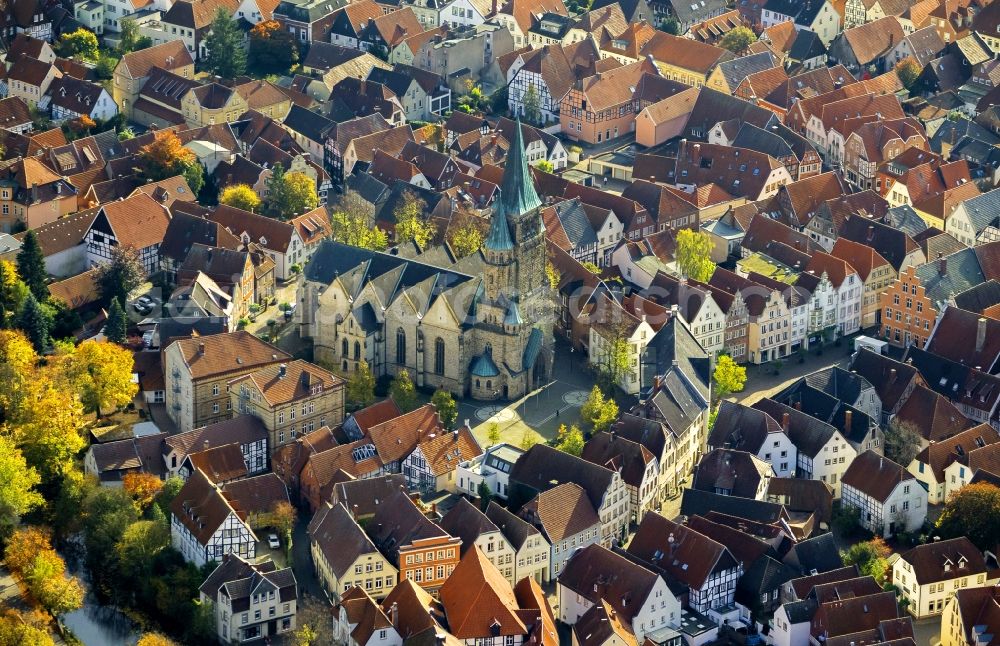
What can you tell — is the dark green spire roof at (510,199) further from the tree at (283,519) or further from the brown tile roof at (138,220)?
the brown tile roof at (138,220)

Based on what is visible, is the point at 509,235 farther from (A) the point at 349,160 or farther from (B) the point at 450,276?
(A) the point at 349,160

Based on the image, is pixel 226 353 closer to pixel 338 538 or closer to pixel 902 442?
pixel 338 538

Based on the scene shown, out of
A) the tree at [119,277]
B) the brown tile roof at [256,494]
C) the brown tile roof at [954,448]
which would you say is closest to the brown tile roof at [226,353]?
the brown tile roof at [256,494]

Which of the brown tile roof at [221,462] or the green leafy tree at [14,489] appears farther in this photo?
the brown tile roof at [221,462]

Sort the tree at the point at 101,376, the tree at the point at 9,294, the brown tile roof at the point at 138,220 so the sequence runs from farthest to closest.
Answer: the brown tile roof at the point at 138,220, the tree at the point at 9,294, the tree at the point at 101,376

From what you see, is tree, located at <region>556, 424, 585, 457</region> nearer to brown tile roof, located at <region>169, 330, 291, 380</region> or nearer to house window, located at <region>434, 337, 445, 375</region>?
house window, located at <region>434, 337, 445, 375</region>

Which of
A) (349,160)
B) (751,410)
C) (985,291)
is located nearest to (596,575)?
(751,410)
